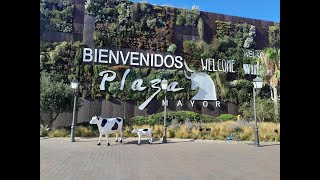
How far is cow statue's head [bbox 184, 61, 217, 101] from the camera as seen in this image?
53.7ft

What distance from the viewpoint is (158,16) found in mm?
16672

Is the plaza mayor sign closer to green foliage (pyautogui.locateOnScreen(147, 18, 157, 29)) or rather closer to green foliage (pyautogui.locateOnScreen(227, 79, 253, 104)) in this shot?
green foliage (pyautogui.locateOnScreen(227, 79, 253, 104))

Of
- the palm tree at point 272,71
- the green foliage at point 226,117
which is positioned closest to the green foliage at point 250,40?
the palm tree at point 272,71

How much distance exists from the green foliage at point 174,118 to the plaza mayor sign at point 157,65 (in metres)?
0.52

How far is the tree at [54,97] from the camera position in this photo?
1415 cm

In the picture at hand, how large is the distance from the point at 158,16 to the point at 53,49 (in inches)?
207

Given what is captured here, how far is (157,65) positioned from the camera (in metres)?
16.1

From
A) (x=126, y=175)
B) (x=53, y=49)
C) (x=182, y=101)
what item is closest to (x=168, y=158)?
(x=126, y=175)

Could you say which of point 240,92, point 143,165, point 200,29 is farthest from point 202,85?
point 143,165

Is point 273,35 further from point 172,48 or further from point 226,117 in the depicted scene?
point 172,48

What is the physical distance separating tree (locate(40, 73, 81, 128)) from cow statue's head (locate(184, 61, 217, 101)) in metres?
5.62

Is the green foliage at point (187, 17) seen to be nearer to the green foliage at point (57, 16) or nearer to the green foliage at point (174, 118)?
the green foliage at point (174, 118)
